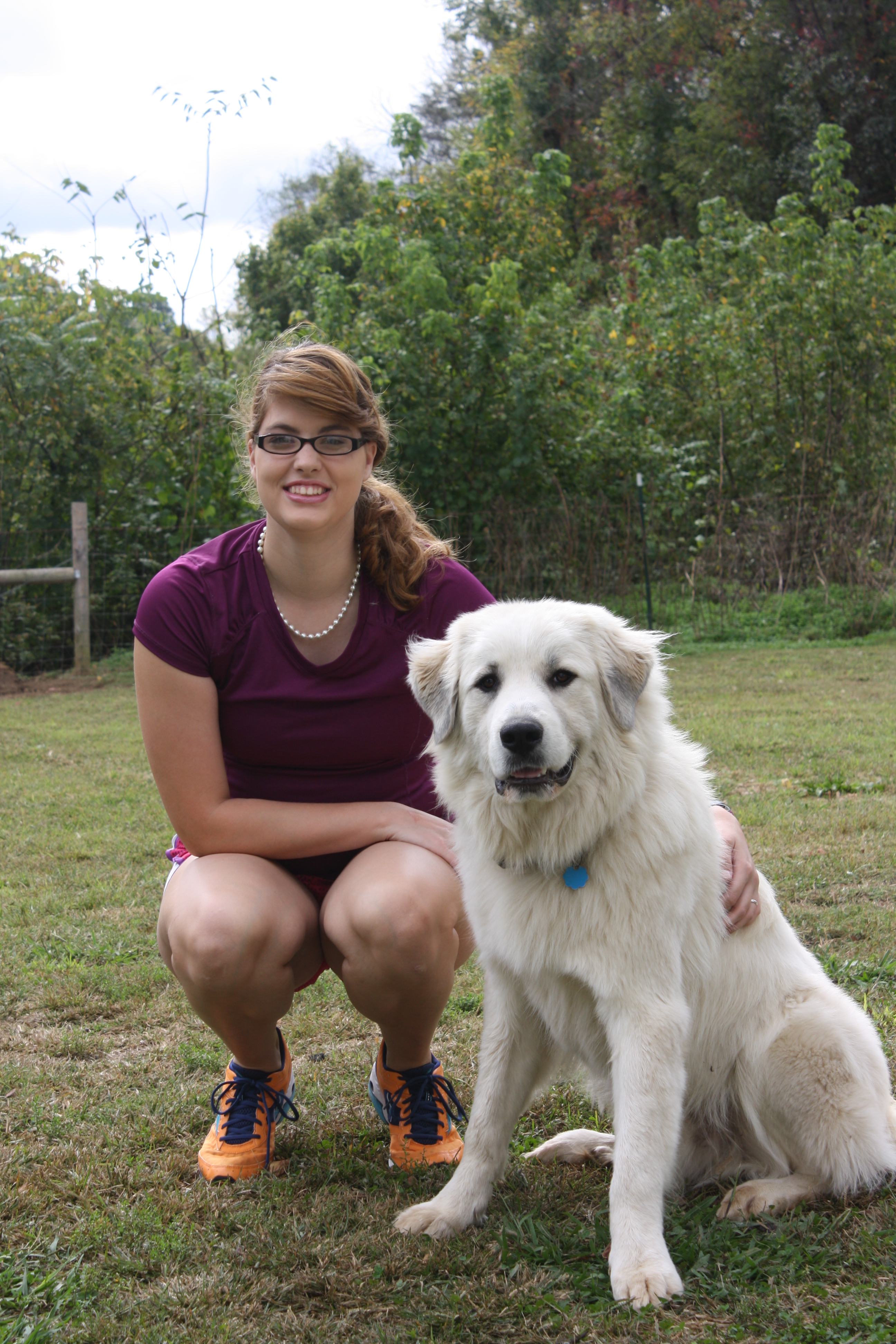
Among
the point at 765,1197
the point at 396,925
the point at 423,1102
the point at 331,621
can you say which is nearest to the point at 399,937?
the point at 396,925

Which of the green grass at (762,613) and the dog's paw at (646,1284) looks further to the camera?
the green grass at (762,613)

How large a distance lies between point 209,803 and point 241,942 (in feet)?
1.14

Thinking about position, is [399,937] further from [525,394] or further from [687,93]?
[687,93]

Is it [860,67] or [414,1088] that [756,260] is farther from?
[414,1088]

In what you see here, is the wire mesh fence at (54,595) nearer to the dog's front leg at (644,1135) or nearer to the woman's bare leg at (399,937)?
the woman's bare leg at (399,937)

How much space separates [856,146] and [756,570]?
11566 mm

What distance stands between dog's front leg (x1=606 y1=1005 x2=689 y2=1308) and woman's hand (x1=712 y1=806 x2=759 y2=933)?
281 millimetres

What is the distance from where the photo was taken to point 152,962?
348cm

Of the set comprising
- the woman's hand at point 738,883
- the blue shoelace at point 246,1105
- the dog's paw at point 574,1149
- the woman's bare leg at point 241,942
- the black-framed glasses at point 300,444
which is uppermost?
the black-framed glasses at point 300,444

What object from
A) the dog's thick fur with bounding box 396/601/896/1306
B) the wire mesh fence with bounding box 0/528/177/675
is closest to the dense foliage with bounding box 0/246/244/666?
the wire mesh fence with bounding box 0/528/177/675

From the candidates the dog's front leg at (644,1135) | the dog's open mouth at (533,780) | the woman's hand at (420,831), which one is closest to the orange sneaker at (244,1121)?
the woman's hand at (420,831)

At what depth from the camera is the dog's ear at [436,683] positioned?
2303mm

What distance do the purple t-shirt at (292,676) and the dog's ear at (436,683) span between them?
0.21 metres

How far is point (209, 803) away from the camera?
251 cm
